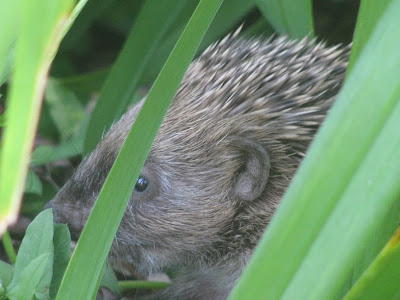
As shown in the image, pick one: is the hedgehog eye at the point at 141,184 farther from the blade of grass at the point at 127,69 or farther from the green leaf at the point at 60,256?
the blade of grass at the point at 127,69

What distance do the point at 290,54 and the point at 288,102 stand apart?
8.9 inches

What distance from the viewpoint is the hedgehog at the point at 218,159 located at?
8.14 feet

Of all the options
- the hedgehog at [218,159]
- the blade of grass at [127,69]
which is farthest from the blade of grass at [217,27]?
the hedgehog at [218,159]

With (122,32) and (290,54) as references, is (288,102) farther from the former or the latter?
(122,32)

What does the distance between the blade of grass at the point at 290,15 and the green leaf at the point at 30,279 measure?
1.35 metres

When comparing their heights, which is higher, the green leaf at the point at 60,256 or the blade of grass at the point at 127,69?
the blade of grass at the point at 127,69

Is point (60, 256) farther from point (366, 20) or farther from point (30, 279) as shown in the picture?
point (366, 20)

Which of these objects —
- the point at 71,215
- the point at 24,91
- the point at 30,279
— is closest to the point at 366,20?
the point at 24,91

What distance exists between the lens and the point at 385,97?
1204 millimetres

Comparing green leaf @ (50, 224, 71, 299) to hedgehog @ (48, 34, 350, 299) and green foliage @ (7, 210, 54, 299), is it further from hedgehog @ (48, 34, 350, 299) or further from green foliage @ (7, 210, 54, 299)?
hedgehog @ (48, 34, 350, 299)

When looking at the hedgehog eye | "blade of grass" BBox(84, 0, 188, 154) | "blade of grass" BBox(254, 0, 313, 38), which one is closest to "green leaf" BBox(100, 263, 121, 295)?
the hedgehog eye

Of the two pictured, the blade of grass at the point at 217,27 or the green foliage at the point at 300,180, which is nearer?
the green foliage at the point at 300,180

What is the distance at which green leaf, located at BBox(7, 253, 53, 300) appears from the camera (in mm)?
1892

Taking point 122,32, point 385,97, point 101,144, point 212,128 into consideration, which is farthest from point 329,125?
point 122,32
